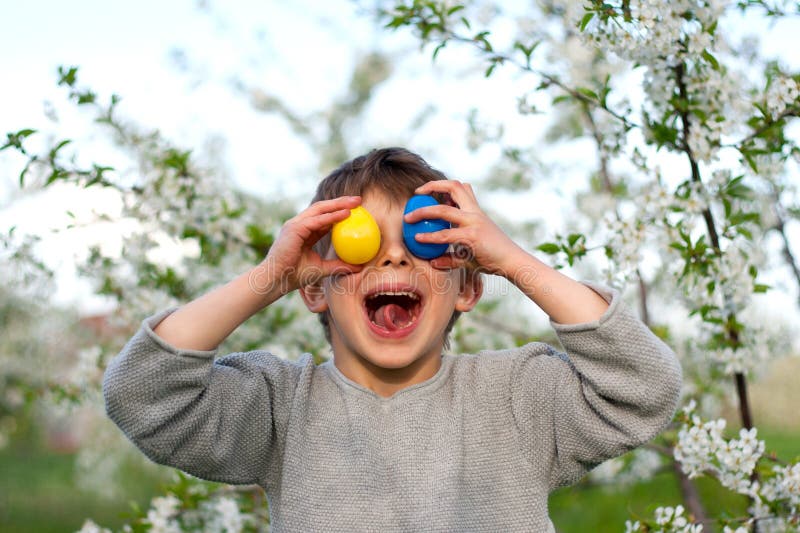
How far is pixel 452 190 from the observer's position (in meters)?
1.90

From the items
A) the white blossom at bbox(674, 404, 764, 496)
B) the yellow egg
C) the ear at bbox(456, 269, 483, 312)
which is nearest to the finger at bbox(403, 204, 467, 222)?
the yellow egg

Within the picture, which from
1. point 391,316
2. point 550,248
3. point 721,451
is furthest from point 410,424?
point 721,451

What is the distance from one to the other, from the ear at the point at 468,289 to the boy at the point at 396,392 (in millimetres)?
108

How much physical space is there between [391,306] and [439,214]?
0.31 m

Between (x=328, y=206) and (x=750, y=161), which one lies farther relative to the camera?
(x=750, y=161)

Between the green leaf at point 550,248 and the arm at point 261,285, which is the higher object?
the green leaf at point 550,248

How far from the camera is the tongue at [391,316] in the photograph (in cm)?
197

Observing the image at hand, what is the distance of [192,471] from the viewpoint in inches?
72.9

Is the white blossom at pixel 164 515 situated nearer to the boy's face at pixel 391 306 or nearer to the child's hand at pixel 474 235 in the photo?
the boy's face at pixel 391 306

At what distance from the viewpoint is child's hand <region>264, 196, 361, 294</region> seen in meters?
1.86

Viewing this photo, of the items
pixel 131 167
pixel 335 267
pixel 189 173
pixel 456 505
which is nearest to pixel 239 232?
pixel 189 173

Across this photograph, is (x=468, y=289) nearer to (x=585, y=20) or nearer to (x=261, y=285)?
(x=261, y=285)

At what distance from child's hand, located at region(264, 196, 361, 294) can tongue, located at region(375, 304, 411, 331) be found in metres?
0.13

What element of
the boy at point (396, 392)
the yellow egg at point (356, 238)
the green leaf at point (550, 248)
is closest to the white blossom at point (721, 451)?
the boy at point (396, 392)
